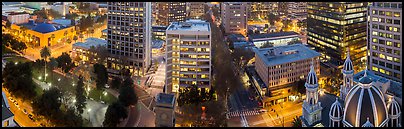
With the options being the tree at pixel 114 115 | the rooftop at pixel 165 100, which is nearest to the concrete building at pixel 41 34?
the tree at pixel 114 115

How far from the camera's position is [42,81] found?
1726 inches

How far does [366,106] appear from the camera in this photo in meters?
25.9

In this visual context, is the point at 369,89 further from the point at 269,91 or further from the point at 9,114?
the point at 9,114

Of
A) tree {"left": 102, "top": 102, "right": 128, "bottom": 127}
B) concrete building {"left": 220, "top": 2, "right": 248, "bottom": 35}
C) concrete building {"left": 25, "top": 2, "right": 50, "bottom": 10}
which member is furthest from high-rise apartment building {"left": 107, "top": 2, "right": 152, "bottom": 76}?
concrete building {"left": 25, "top": 2, "right": 50, "bottom": 10}

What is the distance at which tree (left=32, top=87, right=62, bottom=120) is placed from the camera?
104 ft

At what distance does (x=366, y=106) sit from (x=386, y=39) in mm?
17403

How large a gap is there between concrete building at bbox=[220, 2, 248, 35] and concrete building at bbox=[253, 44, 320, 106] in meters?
34.1

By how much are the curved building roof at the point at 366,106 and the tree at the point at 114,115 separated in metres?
17.8

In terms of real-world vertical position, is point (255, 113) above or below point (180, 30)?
below

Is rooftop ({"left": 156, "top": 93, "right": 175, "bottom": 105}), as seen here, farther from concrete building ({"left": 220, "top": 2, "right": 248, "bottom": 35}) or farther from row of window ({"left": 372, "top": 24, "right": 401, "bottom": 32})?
A: concrete building ({"left": 220, "top": 2, "right": 248, "bottom": 35})

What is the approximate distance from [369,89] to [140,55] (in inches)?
1296

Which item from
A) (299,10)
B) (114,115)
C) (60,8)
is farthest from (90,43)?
(299,10)

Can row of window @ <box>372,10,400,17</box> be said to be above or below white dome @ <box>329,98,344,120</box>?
above

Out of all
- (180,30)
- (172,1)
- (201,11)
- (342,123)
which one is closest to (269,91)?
(180,30)
